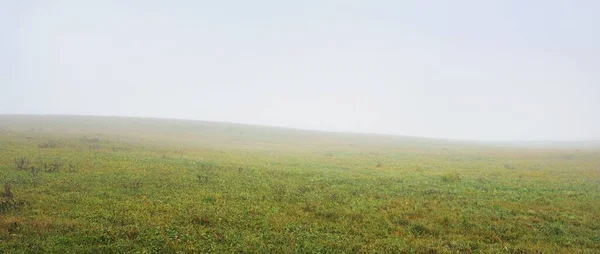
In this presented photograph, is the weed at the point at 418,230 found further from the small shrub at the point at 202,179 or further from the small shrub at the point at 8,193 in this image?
the small shrub at the point at 8,193

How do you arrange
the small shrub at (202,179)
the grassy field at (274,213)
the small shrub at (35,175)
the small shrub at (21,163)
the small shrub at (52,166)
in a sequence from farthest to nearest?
the small shrub at (21,163), the small shrub at (52,166), the small shrub at (202,179), the small shrub at (35,175), the grassy field at (274,213)

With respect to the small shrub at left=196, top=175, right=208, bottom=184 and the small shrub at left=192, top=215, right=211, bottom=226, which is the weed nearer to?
the small shrub at left=192, top=215, right=211, bottom=226

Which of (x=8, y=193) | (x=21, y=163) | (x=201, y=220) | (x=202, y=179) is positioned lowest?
(x=201, y=220)

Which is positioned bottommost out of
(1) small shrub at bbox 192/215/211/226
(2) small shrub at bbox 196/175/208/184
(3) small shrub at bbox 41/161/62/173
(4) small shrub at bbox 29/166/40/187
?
(1) small shrub at bbox 192/215/211/226

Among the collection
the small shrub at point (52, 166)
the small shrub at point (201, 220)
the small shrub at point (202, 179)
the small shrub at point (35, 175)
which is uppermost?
the small shrub at point (52, 166)

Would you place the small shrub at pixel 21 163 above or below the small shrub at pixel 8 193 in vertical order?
above

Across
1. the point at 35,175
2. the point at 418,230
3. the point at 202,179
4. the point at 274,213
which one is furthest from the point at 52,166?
the point at 418,230

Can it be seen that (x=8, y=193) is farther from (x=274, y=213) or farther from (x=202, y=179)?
(x=274, y=213)

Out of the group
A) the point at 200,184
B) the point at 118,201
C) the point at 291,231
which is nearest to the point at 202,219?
the point at 291,231

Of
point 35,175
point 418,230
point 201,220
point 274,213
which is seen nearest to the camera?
point 201,220

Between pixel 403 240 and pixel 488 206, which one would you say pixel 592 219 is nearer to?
pixel 488 206

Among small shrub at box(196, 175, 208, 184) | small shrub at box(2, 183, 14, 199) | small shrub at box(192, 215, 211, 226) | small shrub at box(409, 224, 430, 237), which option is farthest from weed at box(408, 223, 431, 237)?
small shrub at box(2, 183, 14, 199)

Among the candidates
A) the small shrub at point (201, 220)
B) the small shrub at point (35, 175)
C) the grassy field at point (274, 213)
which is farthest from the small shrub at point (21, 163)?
the small shrub at point (201, 220)

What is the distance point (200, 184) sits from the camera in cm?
1939
